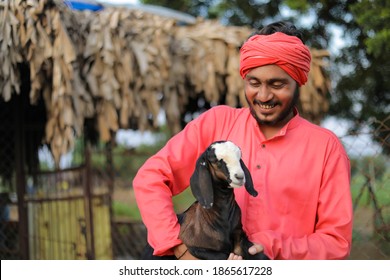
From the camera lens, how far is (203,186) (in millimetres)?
2254

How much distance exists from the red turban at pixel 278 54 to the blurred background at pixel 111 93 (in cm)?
237

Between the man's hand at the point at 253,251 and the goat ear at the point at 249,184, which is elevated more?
the goat ear at the point at 249,184

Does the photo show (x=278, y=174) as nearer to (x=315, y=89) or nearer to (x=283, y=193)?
(x=283, y=193)

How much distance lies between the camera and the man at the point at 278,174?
2.34m

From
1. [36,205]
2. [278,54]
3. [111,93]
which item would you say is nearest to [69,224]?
[36,205]

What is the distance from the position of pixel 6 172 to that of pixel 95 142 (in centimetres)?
119

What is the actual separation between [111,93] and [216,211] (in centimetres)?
351

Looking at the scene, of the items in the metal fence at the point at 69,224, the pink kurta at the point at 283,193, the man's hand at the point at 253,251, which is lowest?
the metal fence at the point at 69,224

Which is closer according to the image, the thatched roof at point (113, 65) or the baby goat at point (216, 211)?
the baby goat at point (216, 211)

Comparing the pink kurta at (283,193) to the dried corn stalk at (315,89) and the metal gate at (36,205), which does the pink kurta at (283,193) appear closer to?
the metal gate at (36,205)

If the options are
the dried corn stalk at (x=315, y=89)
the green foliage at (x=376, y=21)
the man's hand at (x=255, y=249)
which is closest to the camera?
the man's hand at (x=255, y=249)

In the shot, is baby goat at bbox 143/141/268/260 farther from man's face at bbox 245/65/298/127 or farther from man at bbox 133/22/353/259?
man's face at bbox 245/65/298/127

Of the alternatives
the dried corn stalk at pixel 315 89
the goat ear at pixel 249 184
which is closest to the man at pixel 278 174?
the goat ear at pixel 249 184
